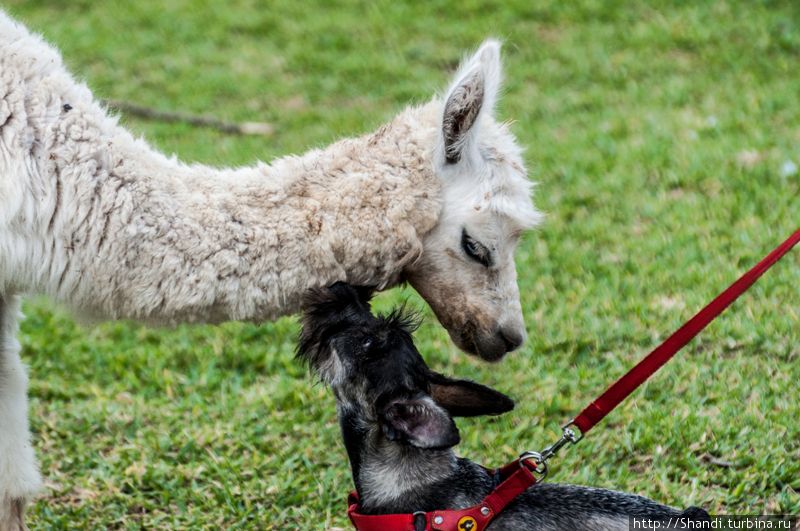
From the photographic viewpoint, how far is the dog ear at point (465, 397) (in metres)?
3.87

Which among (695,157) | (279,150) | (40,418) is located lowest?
(40,418)

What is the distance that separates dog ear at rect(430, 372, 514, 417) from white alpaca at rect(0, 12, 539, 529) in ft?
0.91

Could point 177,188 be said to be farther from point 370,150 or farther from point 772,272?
point 772,272

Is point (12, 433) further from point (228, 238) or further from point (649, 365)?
point (649, 365)

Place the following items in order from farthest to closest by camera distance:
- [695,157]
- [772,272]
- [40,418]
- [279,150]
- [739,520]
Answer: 1. [279,150]
2. [695,157]
3. [772,272]
4. [40,418]
5. [739,520]

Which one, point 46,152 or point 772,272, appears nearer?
point 46,152

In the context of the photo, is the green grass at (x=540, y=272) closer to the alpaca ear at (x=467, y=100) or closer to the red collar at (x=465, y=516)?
the red collar at (x=465, y=516)

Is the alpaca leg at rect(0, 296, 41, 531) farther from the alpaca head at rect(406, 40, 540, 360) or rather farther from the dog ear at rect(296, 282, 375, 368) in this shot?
the alpaca head at rect(406, 40, 540, 360)

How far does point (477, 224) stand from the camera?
403 cm

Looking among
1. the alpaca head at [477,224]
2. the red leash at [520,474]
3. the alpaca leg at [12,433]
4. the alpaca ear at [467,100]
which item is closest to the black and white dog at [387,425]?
the red leash at [520,474]

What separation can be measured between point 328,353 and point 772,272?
3.49m

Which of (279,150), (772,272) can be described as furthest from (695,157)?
(279,150)

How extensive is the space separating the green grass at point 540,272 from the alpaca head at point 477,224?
116 centimetres

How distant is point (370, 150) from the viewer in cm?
408
